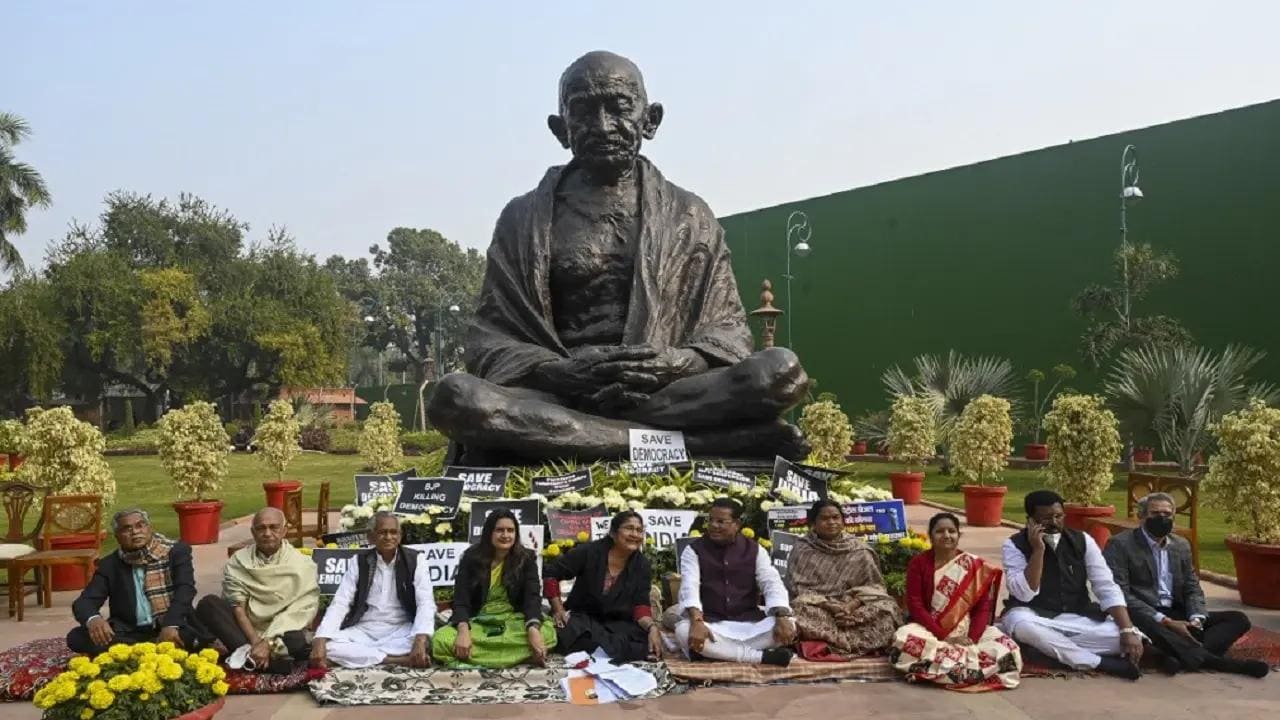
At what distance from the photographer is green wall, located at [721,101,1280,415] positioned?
15.9 meters

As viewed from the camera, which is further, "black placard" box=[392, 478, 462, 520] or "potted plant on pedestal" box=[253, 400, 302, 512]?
"potted plant on pedestal" box=[253, 400, 302, 512]

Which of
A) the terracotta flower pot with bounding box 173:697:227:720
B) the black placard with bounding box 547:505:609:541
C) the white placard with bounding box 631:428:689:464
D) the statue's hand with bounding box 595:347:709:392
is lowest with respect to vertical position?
the terracotta flower pot with bounding box 173:697:227:720

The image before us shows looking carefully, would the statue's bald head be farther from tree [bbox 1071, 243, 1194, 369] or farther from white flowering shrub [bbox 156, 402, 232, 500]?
tree [bbox 1071, 243, 1194, 369]

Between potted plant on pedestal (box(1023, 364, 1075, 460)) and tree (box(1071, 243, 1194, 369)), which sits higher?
tree (box(1071, 243, 1194, 369))

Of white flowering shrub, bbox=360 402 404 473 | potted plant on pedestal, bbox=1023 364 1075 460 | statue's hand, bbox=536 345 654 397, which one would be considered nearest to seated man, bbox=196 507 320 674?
statue's hand, bbox=536 345 654 397

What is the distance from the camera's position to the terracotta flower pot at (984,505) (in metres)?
10.6

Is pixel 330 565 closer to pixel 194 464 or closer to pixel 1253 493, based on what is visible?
pixel 194 464

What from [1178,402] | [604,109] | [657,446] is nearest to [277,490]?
[657,446]

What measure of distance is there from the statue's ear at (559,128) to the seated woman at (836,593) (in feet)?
13.6

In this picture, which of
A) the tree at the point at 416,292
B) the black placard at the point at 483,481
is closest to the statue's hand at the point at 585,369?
the black placard at the point at 483,481

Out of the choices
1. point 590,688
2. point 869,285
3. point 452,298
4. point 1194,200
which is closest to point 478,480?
point 590,688

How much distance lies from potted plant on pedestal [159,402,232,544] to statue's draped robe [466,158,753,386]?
425 centimetres

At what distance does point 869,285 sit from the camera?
2198 centimetres

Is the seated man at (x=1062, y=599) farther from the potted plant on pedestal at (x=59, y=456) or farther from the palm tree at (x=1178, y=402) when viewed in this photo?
the palm tree at (x=1178, y=402)
